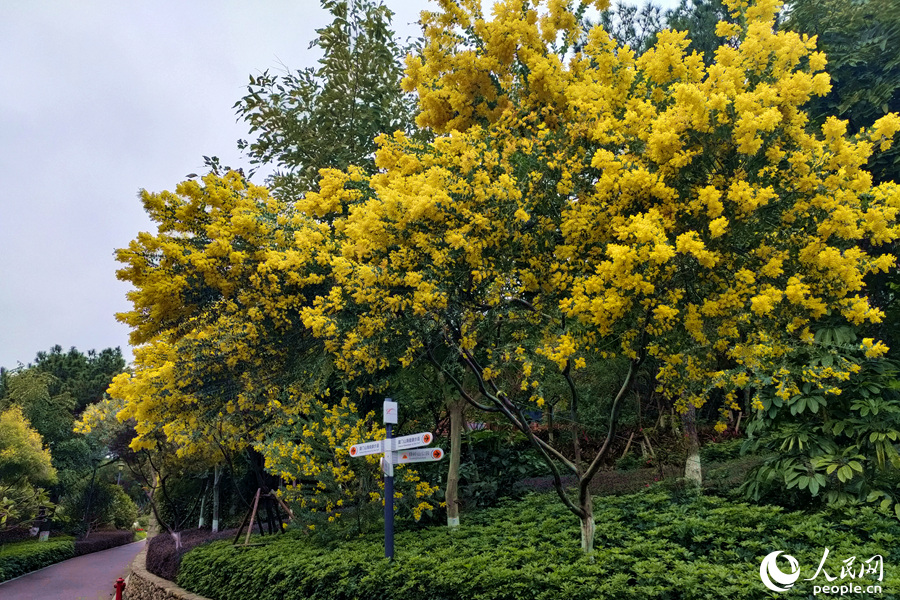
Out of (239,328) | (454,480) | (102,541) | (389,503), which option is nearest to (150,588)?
(239,328)

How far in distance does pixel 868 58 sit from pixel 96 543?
2896cm

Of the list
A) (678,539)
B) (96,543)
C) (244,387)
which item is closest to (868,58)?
(678,539)

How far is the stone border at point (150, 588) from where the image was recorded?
836 centimetres

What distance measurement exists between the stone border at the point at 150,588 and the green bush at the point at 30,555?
26.5 ft

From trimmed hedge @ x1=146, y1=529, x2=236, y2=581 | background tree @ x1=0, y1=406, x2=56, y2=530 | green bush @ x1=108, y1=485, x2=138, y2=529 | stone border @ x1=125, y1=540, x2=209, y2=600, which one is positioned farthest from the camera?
green bush @ x1=108, y1=485, x2=138, y2=529

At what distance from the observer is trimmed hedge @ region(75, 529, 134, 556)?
2283 centimetres

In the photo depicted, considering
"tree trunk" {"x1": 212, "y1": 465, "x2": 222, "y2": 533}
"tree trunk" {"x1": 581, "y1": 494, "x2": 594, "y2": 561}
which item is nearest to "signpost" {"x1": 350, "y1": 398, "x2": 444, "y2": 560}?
"tree trunk" {"x1": 581, "y1": 494, "x2": 594, "y2": 561}

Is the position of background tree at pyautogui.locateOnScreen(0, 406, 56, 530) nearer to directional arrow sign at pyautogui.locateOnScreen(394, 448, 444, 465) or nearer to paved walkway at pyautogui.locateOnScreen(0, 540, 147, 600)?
paved walkway at pyautogui.locateOnScreen(0, 540, 147, 600)

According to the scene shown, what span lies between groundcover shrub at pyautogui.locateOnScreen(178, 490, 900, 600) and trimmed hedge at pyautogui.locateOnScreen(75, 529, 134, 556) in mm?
20206

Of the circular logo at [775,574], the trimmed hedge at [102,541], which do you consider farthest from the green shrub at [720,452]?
the trimmed hedge at [102,541]

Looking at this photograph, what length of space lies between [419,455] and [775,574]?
276cm

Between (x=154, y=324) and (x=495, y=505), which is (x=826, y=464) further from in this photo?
(x=154, y=324)

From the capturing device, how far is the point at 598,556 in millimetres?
4680

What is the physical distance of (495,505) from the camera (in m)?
8.55
